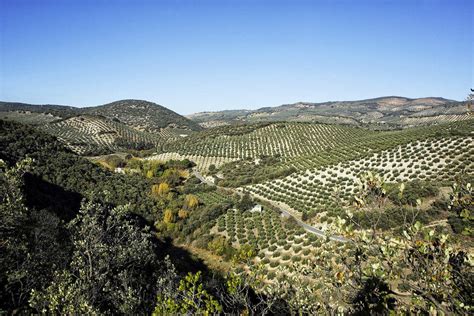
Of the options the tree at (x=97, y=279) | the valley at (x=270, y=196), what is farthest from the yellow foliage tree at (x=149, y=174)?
the tree at (x=97, y=279)

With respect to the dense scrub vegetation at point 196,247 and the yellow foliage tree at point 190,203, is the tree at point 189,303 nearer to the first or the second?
the dense scrub vegetation at point 196,247

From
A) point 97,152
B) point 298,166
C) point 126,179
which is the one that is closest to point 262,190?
point 298,166

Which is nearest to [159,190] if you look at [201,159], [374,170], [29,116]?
[201,159]

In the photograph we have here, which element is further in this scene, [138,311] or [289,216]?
[289,216]

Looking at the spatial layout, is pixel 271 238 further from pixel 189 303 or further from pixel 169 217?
Result: pixel 189 303

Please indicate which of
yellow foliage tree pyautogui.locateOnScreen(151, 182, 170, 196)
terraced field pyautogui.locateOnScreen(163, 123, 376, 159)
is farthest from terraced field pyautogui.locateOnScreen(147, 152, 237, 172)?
yellow foliage tree pyautogui.locateOnScreen(151, 182, 170, 196)

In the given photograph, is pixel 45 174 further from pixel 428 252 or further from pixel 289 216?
pixel 428 252

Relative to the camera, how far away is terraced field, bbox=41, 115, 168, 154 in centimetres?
11705

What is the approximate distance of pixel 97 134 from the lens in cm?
12644

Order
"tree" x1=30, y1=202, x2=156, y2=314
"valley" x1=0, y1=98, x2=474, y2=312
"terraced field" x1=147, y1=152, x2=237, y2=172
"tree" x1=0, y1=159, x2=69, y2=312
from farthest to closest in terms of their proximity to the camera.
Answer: "terraced field" x1=147, y1=152, x2=237, y2=172, "valley" x1=0, y1=98, x2=474, y2=312, "tree" x1=0, y1=159, x2=69, y2=312, "tree" x1=30, y1=202, x2=156, y2=314

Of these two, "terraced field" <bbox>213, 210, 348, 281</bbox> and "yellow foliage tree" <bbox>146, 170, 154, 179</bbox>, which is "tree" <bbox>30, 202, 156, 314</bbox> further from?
"yellow foliage tree" <bbox>146, 170, 154, 179</bbox>

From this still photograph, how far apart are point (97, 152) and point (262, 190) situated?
61291 mm

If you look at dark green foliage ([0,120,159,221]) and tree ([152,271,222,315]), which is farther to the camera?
dark green foliage ([0,120,159,221])

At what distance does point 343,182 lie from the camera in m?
48.2
